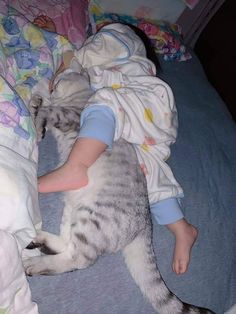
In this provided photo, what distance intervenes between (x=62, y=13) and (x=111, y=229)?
1154 millimetres

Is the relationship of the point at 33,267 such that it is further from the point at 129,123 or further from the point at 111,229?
the point at 129,123

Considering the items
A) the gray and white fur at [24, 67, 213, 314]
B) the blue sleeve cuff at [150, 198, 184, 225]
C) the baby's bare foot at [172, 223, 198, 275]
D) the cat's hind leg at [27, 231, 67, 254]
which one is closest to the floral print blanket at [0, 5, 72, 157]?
the gray and white fur at [24, 67, 213, 314]

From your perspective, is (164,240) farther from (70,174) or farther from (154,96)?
(154,96)

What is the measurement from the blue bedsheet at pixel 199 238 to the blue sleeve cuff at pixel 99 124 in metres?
0.16

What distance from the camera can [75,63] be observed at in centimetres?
155

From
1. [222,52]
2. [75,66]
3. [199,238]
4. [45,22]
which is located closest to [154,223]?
[199,238]

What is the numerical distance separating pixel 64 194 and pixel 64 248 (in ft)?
0.59

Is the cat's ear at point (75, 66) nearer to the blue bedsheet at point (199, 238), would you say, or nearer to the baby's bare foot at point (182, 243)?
the blue bedsheet at point (199, 238)


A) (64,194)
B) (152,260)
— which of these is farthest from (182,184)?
(64,194)

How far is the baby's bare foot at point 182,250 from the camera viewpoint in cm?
123

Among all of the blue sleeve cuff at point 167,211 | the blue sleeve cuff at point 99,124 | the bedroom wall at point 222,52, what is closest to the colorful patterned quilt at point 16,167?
the blue sleeve cuff at point 99,124

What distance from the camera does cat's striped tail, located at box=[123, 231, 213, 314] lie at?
3.66 feet

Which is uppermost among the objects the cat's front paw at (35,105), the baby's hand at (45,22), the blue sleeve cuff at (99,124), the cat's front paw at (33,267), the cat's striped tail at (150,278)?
the blue sleeve cuff at (99,124)

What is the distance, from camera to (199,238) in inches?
53.4
